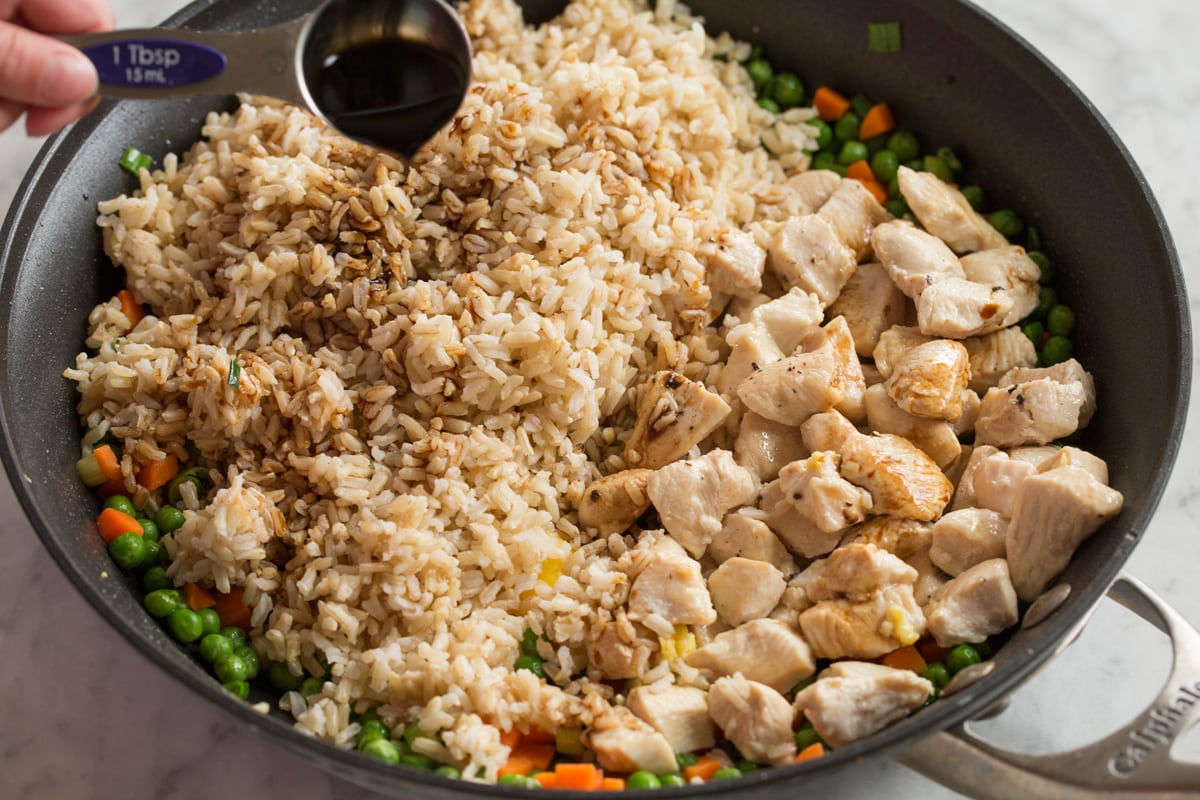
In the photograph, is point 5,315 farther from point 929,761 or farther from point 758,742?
point 929,761

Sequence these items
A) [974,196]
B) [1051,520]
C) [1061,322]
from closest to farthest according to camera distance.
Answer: [1051,520] < [1061,322] < [974,196]

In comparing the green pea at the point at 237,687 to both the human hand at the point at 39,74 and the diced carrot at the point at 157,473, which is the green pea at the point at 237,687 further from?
the human hand at the point at 39,74

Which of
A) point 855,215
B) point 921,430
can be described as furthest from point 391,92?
point 921,430

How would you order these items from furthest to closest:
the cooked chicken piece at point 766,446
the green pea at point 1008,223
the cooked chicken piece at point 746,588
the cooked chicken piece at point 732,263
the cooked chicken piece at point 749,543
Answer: the green pea at point 1008,223 < the cooked chicken piece at point 732,263 < the cooked chicken piece at point 766,446 < the cooked chicken piece at point 749,543 < the cooked chicken piece at point 746,588

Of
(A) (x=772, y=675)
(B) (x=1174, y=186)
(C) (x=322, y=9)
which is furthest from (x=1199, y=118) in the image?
(C) (x=322, y=9)

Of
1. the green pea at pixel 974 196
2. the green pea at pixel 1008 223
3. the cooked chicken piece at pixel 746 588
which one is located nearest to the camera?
the cooked chicken piece at pixel 746 588

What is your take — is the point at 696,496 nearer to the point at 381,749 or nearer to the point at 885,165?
Answer: the point at 381,749

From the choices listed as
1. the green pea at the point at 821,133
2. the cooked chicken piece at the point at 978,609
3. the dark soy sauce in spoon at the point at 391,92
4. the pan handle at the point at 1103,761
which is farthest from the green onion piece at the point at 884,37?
the pan handle at the point at 1103,761
